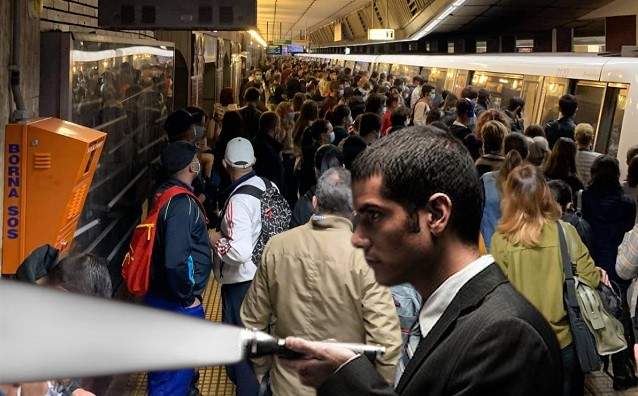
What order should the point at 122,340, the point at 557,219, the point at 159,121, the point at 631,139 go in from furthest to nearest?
the point at 159,121 → the point at 631,139 → the point at 557,219 → the point at 122,340

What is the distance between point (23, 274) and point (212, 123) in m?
6.40

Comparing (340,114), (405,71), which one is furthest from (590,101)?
(405,71)

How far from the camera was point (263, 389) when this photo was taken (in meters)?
3.24

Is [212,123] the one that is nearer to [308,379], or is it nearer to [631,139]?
[631,139]

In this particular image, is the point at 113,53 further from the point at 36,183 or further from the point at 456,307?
the point at 456,307

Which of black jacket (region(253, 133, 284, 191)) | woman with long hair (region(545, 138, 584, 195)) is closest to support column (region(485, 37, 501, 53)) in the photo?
black jacket (region(253, 133, 284, 191))

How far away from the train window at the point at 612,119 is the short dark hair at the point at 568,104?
23.1 inches

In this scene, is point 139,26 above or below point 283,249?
above

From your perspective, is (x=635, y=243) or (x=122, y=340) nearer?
(x=122, y=340)

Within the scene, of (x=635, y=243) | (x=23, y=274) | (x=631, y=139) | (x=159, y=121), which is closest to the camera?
(x=23, y=274)

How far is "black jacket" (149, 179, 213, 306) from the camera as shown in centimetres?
382

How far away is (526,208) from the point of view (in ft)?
11.4

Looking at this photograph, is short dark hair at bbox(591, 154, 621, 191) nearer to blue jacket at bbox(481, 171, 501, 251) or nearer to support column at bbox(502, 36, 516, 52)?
blue jacket at bbox(481, 171, 501, 251)

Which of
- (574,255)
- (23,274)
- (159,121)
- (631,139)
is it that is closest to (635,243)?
(574,255)
